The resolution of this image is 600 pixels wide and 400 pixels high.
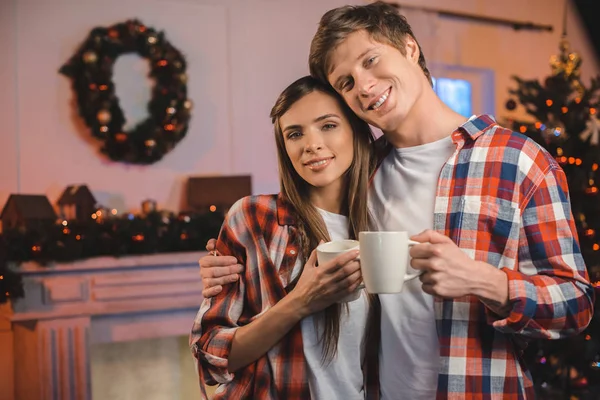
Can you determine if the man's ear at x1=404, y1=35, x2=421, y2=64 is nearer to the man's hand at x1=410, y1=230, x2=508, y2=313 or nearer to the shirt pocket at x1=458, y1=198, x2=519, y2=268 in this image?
the shirt pocket at x1=458, y1=198, x2=519, y2=268

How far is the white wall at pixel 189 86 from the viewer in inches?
148

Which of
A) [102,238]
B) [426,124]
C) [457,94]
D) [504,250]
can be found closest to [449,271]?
[504,250]

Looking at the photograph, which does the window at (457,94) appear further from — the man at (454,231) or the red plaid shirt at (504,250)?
the red plaid shirt at (504,250)

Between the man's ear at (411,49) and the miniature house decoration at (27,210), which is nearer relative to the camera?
the man's ear at (411,49)

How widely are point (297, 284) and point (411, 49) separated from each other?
0.61m

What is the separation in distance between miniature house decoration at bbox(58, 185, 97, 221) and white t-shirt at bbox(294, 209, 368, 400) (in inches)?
105

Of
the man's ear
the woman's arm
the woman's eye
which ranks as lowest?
the woman's arm

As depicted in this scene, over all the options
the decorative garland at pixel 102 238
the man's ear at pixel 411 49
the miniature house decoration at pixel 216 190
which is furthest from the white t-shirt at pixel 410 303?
the miniature house decoration at pixel 216 190

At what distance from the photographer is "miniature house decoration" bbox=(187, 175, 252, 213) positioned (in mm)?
3969

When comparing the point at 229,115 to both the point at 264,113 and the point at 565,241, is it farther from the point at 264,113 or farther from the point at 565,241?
the point at 565,241

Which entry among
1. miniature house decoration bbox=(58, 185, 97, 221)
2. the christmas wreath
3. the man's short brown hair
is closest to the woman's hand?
the man's short brown hair

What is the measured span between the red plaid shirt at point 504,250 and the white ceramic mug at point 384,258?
23cm

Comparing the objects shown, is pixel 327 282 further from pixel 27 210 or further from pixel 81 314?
pixel 27 210

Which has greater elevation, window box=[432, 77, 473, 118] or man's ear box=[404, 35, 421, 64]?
window box=[432, 77, 473, 118]
